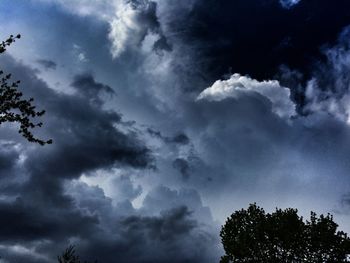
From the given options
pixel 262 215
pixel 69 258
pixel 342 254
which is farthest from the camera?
pixel 262 215

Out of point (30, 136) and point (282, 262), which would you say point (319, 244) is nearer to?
point (282, 262)

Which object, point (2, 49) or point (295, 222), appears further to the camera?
point (295, 222)

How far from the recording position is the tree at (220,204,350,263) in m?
50.2

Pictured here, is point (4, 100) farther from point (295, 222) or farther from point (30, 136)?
point (295, 222)

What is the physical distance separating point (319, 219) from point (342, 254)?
15.7ft

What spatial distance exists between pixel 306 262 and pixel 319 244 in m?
2.67

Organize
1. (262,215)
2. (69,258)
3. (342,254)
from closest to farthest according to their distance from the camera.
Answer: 1. (69,258)
2. (342,254)
3. (262,215)

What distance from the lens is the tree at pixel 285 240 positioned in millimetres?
50250

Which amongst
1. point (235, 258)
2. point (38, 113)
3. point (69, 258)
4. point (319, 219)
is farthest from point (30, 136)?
point (319, 219)

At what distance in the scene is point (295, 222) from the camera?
52.1 meters

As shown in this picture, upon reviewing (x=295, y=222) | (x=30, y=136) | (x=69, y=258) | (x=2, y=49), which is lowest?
(x=69, y=258)

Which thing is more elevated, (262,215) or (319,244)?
(262,215)

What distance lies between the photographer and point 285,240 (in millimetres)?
51469

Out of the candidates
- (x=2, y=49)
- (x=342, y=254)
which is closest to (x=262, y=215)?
(x=342, y=254)
